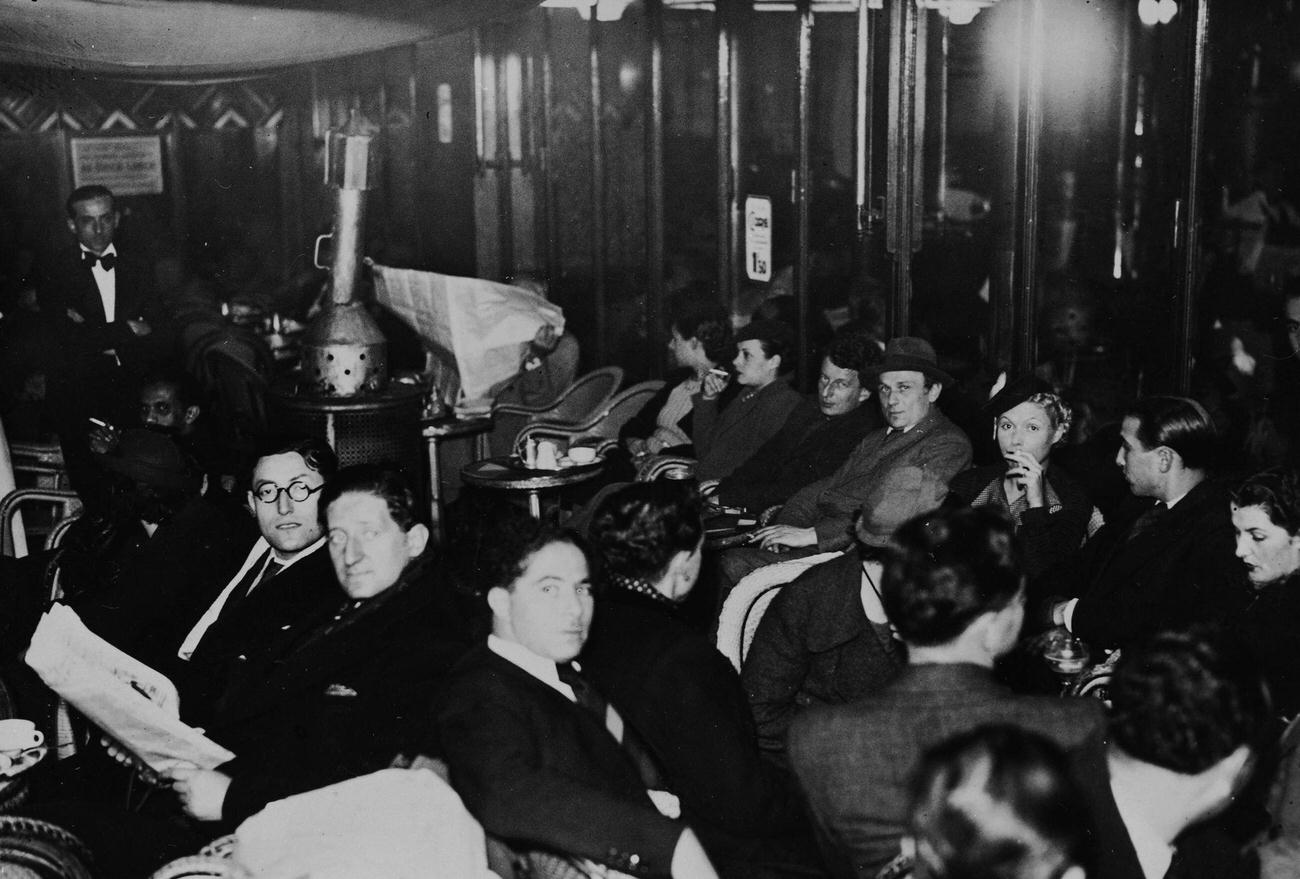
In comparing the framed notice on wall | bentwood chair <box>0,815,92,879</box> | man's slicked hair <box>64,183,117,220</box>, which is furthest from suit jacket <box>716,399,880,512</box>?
the framed notice on wall

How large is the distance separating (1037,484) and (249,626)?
236 cm

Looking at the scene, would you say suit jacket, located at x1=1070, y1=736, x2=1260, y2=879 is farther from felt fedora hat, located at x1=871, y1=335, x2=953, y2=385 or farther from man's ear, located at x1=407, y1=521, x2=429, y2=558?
felt fedora hat, located at x1=871, y1=335, x2=953, y2=385

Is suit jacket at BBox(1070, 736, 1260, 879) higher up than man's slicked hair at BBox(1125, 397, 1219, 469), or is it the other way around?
man's slicked hair at BBox(1125, 397, 1219, 469)

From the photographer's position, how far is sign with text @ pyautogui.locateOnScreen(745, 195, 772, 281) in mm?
9203

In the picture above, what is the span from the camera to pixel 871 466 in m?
5.49

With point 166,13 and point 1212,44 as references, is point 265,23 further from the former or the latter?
point 1212,44


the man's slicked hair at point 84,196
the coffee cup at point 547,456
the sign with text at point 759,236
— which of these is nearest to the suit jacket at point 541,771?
the coffee cup at point 547,456

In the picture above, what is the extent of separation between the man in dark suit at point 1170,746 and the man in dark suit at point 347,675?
1.54 m

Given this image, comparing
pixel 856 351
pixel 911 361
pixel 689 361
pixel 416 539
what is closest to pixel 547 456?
pixel 689 361

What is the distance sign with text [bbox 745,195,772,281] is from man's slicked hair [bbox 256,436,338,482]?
5184mm

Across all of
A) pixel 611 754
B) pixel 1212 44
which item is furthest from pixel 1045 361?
pixel 611 754

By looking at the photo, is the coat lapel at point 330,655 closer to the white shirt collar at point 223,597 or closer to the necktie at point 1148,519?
the white shirt collar at point 223,597

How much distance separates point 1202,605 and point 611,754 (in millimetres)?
1779

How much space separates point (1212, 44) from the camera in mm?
5918
